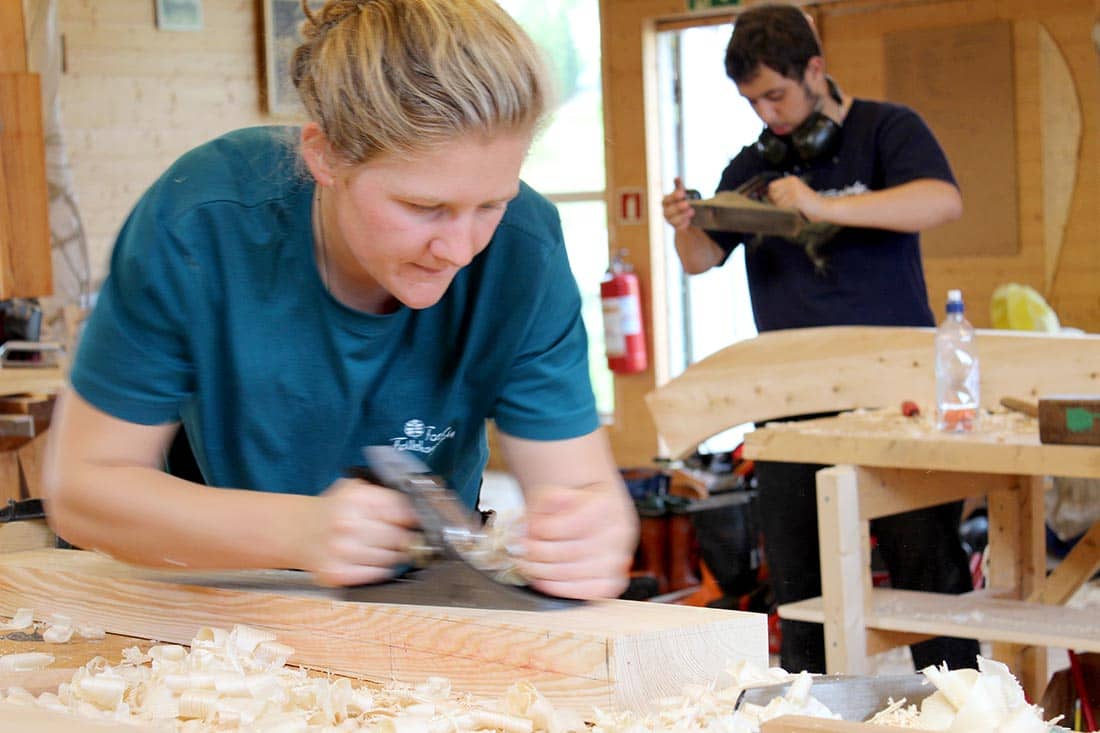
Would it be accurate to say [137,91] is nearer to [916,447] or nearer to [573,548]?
[916,447]

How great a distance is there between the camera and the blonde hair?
51.8 inches

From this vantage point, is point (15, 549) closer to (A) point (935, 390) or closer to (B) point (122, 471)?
(B) point (122, 471)

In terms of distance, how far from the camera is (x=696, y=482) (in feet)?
16.1

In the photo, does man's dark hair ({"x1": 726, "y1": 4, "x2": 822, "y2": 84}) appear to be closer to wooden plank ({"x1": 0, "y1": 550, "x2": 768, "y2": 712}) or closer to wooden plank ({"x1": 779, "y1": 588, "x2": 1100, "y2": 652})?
wooden plank ({"x1": 779, "y1": 588, "x2": 1100, "y2": 652})

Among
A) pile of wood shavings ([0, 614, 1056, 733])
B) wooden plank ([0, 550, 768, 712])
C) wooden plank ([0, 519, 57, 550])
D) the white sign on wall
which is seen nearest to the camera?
pile of wood shavings ([0, 614, 1056, 733])

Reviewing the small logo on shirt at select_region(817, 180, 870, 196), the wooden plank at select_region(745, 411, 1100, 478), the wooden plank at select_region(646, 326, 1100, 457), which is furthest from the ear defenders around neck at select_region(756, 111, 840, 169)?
the wooden plank at select_region(745, 411, 1100, 478)

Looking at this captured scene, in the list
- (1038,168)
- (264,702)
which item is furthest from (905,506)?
(1038,168)

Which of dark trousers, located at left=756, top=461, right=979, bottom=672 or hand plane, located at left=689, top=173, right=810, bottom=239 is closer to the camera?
dark trousers, located at left=756, top=461, right=979, bottom=672

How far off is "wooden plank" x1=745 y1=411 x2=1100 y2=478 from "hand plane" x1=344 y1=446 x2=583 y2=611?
4.91ft

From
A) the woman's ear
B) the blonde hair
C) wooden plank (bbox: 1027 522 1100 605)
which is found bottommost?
wooden plank (bbox: 1027 522 1100 605)

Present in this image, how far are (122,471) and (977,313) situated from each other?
17.2ft

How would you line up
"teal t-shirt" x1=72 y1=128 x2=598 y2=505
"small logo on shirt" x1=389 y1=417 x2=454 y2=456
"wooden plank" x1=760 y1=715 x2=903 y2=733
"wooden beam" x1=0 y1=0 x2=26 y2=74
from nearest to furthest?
"wooden plank" x1=760 y1=715 x2=903 y2=733
"teal t-shirt" x1=72 y1=128 x2=598 y2=505
"small logo on shirt" x1=389 y1=417 x2=454 y2=456
"wooden beam" x1=0 y1=0 x2=26 y2=74

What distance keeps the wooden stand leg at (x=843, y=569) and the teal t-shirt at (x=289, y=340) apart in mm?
1291

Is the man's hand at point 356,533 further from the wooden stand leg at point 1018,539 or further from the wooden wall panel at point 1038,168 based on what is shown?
the wooden wall panel at point 1038,168
